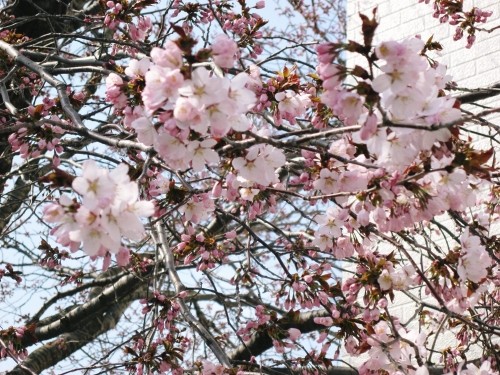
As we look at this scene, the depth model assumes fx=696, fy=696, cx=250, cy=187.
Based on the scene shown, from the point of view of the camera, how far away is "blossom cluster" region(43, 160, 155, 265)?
1.18 m

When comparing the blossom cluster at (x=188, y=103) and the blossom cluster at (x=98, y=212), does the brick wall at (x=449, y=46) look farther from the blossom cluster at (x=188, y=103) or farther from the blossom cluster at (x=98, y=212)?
the blossom cluster at (x=98, y=212)

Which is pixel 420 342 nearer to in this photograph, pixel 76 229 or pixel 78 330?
pixel 76 229

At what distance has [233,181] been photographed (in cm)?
174

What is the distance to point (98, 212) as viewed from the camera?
118 centimetres

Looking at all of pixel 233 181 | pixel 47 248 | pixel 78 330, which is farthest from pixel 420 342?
pixel 78 330

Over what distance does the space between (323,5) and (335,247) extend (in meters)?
5.62

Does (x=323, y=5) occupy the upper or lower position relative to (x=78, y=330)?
upper

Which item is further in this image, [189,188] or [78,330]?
[78,330]

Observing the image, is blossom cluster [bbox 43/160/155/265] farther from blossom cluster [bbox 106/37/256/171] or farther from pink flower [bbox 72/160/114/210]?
blossom cluster [bbox 106/37/256/171]

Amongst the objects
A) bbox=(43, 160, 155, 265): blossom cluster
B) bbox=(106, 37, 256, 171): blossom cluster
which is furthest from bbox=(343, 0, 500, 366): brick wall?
bbox=(43, 160, 155, 265): blossom cluster

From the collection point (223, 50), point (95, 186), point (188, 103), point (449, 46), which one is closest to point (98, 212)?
point (95, 186)

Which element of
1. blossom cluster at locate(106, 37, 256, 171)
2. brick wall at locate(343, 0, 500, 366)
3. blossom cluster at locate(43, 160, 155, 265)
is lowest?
blossom cluster at locate(43, 160, 155, 265)

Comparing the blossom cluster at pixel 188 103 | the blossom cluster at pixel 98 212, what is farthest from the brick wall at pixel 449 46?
the blossom cluster at pixel 98 212

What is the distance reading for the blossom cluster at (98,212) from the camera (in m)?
1.18
